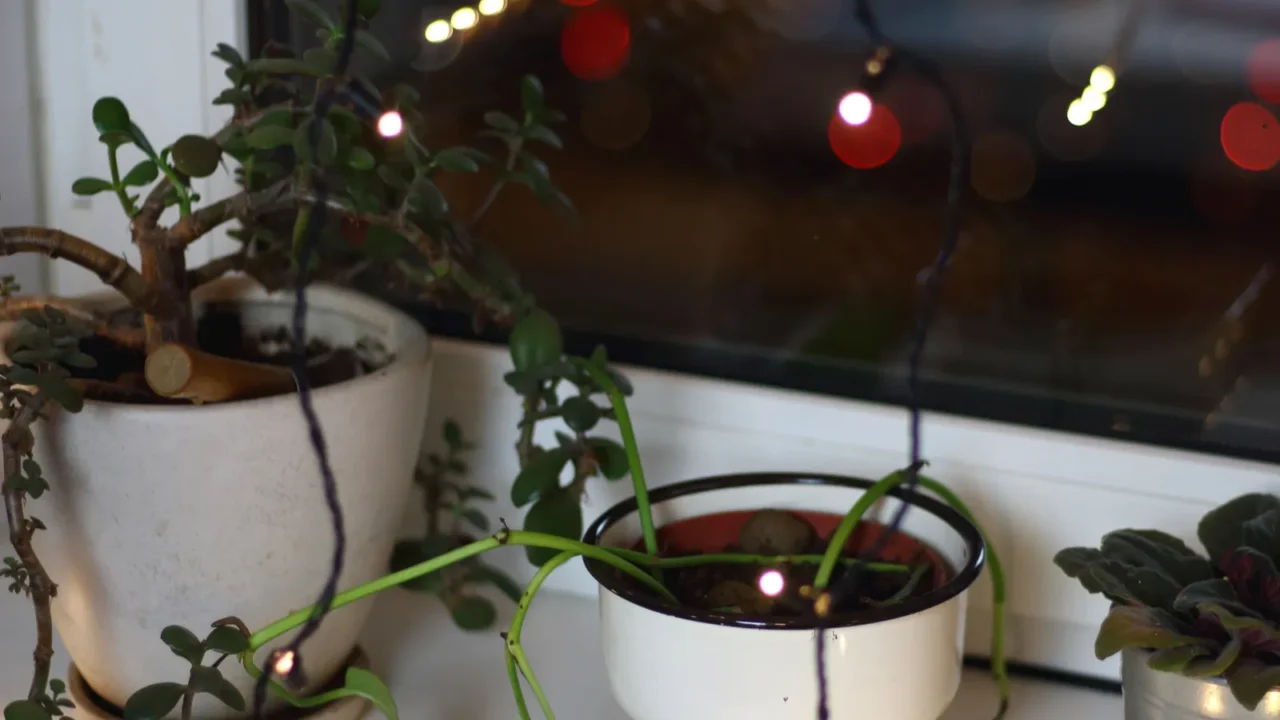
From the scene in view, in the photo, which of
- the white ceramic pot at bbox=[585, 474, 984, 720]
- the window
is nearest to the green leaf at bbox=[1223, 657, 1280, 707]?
the white ceramic pot at bbox=[585, 474, 984, 720]

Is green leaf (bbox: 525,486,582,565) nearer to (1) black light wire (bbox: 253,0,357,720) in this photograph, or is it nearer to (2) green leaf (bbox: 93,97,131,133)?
(1) black light wire (bbox: 253,0,357,720)

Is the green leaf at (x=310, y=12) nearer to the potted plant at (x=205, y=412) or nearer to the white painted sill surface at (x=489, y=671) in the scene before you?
the potted plant at (x=205, y=412)

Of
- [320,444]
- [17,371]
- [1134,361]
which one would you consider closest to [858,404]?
[1134,361]

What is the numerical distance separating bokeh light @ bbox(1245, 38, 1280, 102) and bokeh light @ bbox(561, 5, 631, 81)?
1.17ft

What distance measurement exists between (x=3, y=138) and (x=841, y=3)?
21.0 inches

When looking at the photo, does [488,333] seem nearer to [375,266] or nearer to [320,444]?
[375,266]

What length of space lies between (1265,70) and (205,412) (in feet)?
1.80

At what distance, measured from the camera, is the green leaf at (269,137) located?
48 cm

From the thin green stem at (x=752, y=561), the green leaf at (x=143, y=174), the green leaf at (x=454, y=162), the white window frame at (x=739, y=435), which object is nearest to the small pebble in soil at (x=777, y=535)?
the thin green stem at (x=752, y=561)

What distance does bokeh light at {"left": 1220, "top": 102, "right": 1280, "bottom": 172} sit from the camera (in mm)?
609

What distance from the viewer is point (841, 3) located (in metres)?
0.67

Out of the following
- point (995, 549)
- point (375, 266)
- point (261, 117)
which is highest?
point (261, 117)

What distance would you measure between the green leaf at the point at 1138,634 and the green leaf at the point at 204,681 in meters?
0.34

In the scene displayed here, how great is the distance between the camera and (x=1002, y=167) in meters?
0.67
